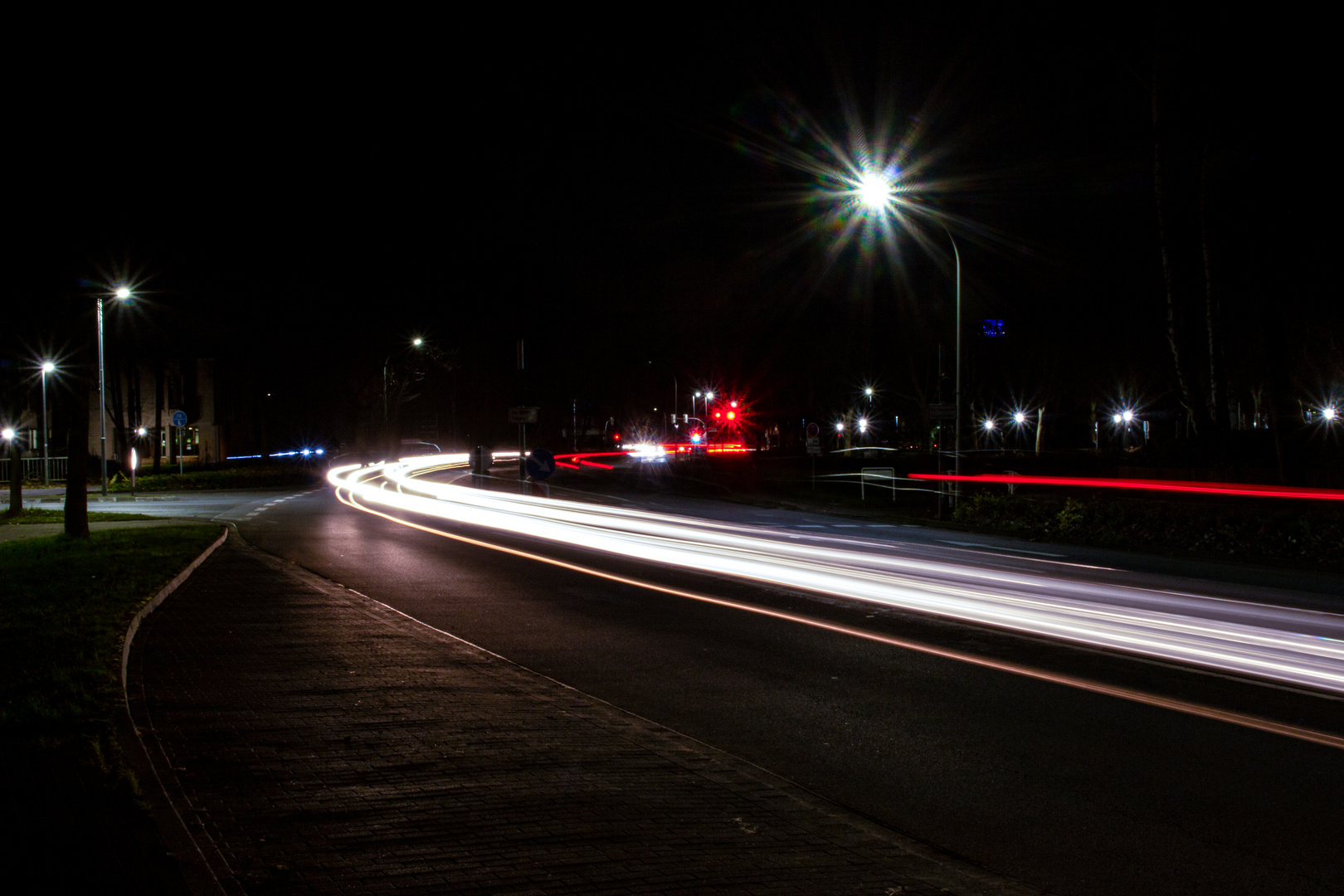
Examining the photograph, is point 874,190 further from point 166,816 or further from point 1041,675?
point 166,816

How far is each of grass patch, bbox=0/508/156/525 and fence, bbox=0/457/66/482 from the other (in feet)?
66.6

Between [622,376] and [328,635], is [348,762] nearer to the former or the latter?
[328,635]

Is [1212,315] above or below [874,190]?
below

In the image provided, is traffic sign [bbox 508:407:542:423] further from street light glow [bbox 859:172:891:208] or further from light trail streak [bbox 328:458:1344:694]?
street light glow [bbox 859:172:891:208]

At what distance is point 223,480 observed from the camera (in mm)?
39719

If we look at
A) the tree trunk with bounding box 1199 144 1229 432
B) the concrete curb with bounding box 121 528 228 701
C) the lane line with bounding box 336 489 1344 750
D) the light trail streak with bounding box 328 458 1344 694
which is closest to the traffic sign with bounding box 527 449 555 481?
the light trail streak with bounding box 328 458 1344 694

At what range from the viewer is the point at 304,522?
79.8 ft

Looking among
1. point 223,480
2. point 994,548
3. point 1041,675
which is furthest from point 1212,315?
point 223,480

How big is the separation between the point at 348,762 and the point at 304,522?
19.9 m

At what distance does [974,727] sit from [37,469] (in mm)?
47818

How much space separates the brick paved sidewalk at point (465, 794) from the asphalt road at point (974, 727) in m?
0.58

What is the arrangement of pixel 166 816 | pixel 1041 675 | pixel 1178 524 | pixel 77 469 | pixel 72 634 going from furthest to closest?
pixel 1178 524 → pixel 77 469 → pixel 72 634 → pixel 1041 675 → pixel 166 816

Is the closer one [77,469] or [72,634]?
[72,634]

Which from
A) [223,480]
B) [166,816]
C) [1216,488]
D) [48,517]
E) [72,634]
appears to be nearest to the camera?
[166,816]
